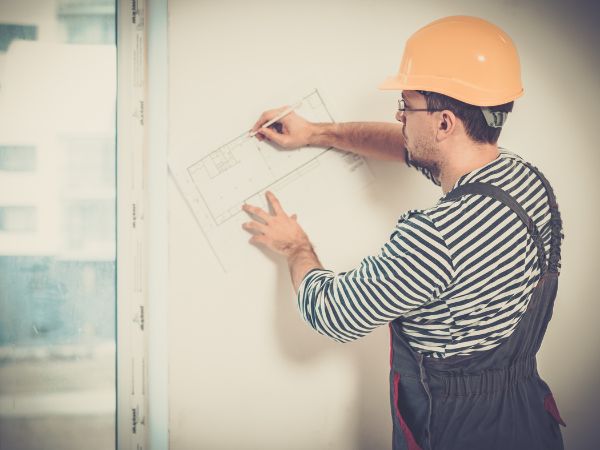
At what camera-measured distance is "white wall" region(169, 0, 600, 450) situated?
120cm

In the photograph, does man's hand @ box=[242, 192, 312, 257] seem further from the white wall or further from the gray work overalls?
the gray work overalls

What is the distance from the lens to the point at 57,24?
43.6 inches

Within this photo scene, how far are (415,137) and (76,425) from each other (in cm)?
115

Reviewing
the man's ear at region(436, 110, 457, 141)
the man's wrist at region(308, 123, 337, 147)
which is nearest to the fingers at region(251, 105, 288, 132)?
the man's wrist at region(308, 123, 337, 147)

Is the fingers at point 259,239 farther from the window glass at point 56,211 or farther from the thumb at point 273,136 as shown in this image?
the window glass at point 56,211

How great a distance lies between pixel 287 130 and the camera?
1219 millimetres

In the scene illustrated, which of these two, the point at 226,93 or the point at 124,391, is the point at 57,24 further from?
the point at 124,391

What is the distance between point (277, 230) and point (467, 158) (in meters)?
0.49

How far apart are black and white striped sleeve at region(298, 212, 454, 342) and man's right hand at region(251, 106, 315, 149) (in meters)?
0.41

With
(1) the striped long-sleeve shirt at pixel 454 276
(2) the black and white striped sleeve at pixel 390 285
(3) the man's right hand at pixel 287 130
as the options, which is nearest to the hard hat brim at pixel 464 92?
(1) the striped long-sleeve shirt at pixel 454 276

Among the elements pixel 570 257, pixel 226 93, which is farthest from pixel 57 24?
pixel 570 257

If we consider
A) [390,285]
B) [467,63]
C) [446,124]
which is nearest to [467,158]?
[446,124]

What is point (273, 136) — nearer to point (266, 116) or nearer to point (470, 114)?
Result: point (266, 116)

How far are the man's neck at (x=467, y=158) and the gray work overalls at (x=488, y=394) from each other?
80 mm
